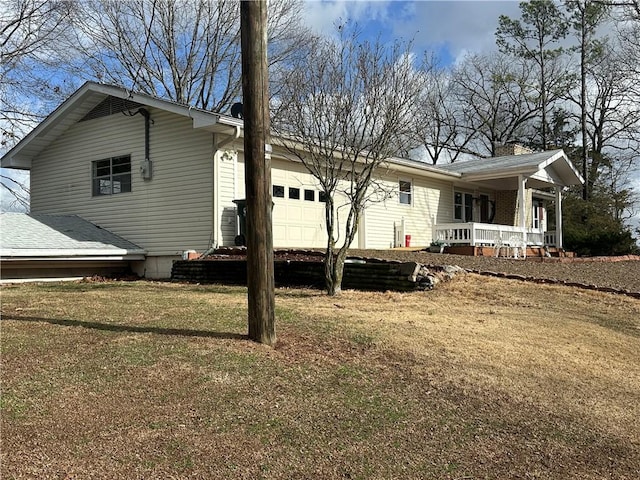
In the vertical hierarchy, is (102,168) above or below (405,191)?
above

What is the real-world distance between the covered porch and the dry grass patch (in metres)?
11.1

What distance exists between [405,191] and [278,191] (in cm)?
604

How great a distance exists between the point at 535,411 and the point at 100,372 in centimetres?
339

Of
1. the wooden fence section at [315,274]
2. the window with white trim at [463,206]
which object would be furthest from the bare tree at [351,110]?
the window with white trim at [463,206]

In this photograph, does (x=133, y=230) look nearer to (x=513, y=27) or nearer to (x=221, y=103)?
(x=221, y=103)

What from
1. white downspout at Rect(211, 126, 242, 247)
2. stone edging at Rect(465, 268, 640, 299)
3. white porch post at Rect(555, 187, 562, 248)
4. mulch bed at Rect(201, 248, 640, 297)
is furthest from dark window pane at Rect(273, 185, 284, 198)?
white porch post at Rect(555, 187, 562, 248)

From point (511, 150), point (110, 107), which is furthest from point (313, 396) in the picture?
point (511, 150)

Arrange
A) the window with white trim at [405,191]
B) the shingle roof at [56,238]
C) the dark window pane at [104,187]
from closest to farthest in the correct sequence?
the shingle roof at [56,238]
the dark window pane at [104,187]
the window with white trim at [405,191]

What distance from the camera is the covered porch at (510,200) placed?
18078 mm

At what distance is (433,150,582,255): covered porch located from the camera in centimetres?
1808

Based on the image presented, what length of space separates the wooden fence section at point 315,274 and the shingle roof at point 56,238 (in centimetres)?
267

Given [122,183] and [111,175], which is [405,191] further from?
[111,175]

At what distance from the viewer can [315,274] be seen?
1034 centimetres

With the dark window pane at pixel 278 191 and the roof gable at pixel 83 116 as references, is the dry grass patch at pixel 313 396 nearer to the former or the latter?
the roof gable at pixel 83 116
